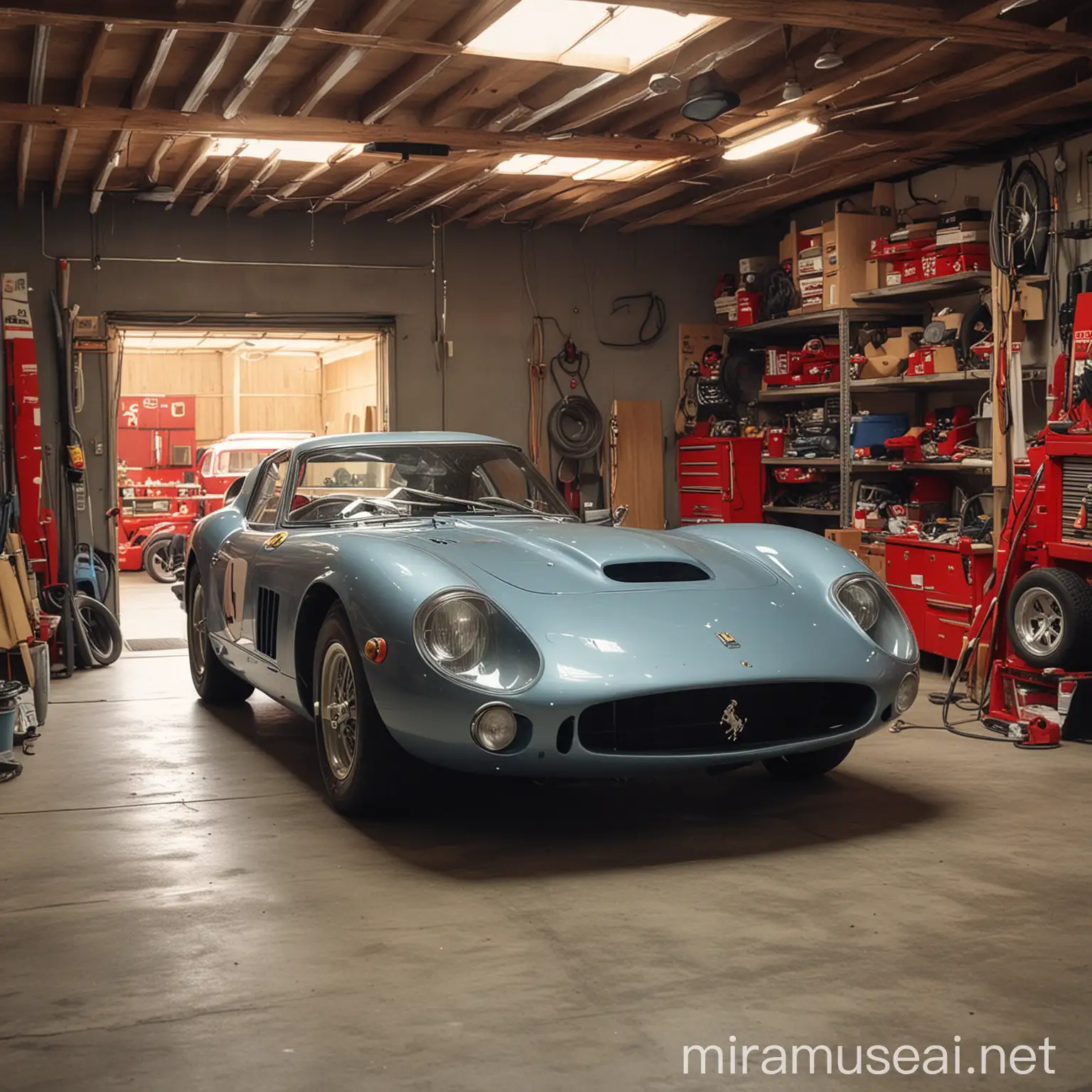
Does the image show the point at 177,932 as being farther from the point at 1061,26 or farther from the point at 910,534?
the point at 910,534

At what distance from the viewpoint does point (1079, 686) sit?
5.38 metres

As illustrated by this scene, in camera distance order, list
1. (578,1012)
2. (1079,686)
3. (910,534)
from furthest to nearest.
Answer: (910,534) → (1079,686) → (578,1012)

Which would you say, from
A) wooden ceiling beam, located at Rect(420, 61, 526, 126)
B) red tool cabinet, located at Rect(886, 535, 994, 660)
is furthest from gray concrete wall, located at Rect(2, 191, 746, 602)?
red tool cabinet, located at Rect(886, 535, 994, 660)

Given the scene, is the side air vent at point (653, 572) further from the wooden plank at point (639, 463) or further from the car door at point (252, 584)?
the wooden plank at point (639, 463)

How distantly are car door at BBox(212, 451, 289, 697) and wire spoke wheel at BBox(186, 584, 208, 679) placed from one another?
1.66ft

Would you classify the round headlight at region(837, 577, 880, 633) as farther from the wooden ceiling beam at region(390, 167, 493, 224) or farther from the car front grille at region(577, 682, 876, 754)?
the wooden ceiling beam at region(390, 167, 493, 224)

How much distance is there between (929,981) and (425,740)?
4.85 ft

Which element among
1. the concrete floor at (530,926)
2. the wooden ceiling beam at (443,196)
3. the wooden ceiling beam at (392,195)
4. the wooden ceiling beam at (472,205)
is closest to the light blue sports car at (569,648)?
the concrete floor at (530,926)

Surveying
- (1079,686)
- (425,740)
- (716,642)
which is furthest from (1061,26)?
(425,740)

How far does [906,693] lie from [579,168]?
5.05 meters

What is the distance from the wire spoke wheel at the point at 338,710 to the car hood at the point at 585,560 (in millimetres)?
460

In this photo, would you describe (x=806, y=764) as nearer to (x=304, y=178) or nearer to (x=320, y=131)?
(x=320, y=131)

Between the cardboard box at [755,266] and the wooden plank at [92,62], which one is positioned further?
the cardboard box at [755,266]

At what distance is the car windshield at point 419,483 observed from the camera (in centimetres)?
501
